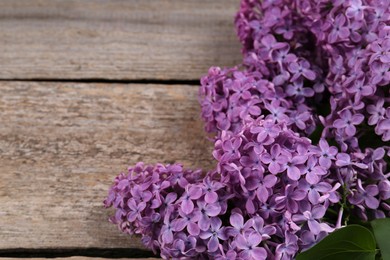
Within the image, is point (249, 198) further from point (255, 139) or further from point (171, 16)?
point (171, 16)

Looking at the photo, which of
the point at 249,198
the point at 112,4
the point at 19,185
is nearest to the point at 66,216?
the point at 19,185

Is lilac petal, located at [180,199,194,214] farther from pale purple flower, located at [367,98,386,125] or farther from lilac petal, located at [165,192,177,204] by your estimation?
pale purple flower, located at [367,98,386,125]

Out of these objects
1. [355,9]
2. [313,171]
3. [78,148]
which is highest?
[355,9]

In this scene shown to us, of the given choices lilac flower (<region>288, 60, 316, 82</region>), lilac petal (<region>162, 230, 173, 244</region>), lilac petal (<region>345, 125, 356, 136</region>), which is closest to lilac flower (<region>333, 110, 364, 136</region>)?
lilac petal (<region>345, 125, 356, 136</region>)

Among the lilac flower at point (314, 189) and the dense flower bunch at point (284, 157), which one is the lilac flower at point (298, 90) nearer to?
the dense flower bunch at point (284, 157)

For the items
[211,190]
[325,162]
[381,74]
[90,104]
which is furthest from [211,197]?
[90,104]

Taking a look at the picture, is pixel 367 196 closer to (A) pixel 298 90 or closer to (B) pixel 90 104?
(A) pixel 298 90
